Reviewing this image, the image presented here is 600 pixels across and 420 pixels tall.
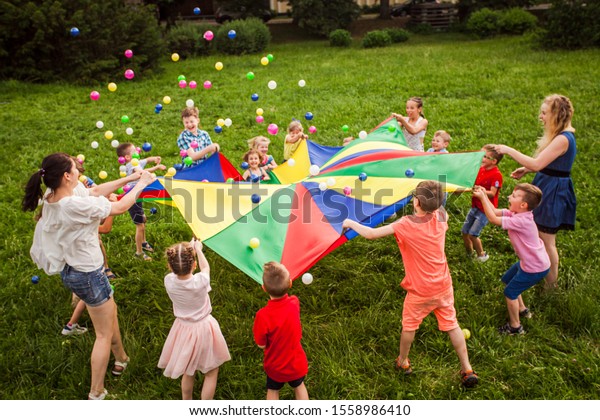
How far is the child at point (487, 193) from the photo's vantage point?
→ 4777 millimetres

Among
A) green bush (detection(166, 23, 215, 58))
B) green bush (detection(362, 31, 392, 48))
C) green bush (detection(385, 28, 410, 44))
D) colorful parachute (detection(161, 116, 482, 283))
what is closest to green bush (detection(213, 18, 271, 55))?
green bush (detection(166, 23, 215, 58))

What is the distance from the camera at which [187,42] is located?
55.8 feet

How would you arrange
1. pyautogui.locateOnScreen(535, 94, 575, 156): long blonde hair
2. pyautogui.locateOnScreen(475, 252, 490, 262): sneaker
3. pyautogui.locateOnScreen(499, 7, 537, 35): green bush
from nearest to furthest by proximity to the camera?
pyautogui.locateOnScreen(535, 94, 575, 156): long blonde hair → pyautogui.locateOnScreen(475, 252, 490, 262): sneaker → pyautogui.locateOnScreen(499, 7, 537, 35): green bush

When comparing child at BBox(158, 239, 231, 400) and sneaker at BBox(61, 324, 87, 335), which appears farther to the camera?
sneaker at BBox(61, 324, 87, 335)

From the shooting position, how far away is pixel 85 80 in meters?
12.9


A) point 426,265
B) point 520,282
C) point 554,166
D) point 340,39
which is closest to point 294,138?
point 554,166

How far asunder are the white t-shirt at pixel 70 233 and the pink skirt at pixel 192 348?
2.32 feet

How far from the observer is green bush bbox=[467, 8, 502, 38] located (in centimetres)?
1828

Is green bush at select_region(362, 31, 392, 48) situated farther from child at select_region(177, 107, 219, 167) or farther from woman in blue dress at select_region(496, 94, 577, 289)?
woman in blue dress at select_region(496, 94, 577, 289)

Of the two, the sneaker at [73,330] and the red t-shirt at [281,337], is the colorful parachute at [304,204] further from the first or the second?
the sneaker at [73,330]

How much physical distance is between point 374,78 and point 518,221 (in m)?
8.80

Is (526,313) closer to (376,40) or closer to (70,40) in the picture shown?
(70,40)
